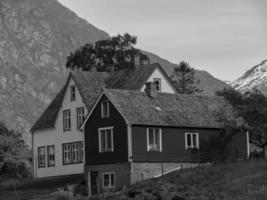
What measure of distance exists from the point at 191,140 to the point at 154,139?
14.0 feet

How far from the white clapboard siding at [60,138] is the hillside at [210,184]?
77.8 feet

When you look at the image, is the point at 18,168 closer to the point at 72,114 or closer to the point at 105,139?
the point at 72,114

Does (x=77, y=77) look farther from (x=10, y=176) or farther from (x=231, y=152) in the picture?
(x=10, y=176)

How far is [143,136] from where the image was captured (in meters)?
81.9

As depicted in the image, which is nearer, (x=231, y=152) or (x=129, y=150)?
(x=129, y=150)

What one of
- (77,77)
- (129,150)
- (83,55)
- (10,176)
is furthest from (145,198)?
(83,55)

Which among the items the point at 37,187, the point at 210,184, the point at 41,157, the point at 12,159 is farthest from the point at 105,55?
the point at 210,184

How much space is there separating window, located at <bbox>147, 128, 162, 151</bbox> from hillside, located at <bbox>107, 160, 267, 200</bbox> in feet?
24.5

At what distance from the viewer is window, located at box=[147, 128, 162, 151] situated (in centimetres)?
8262

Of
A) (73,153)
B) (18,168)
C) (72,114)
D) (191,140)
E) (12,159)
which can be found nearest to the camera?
(191,140)

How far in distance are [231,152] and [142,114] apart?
10552 mm

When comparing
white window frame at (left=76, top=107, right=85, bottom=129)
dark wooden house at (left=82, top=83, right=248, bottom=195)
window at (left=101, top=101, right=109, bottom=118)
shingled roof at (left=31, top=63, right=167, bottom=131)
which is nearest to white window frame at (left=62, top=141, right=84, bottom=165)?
white window frame at (left=76, top=107, right=85, bottom=129)

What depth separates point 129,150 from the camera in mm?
81062

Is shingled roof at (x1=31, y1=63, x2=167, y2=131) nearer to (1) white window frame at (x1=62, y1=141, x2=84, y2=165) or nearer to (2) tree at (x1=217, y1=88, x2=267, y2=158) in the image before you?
(1) white window frame at (x1=62, y1=141, x2=84, y2=165)
